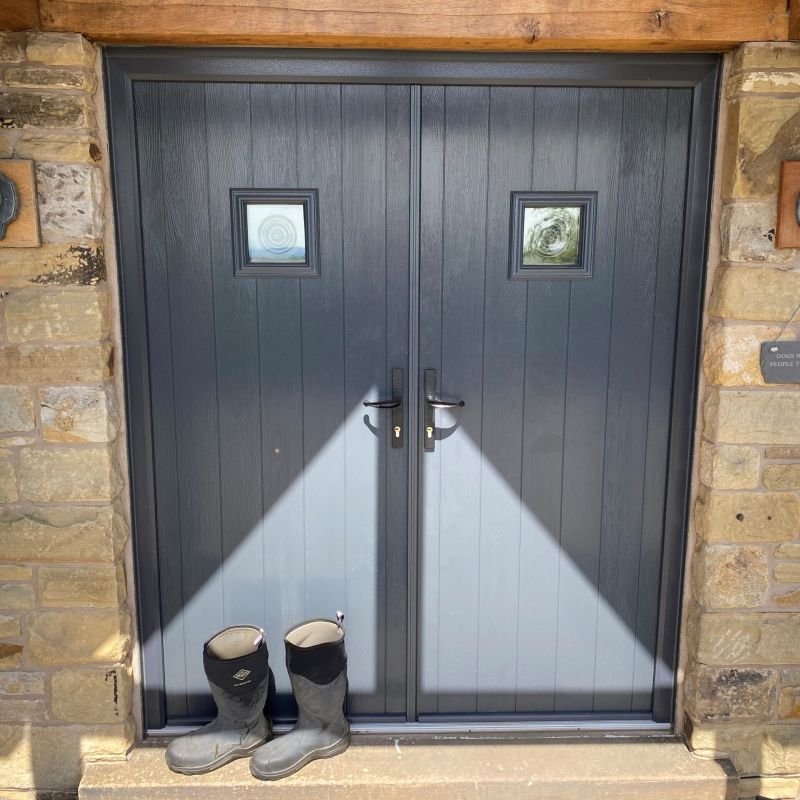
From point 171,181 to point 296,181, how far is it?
0.38 metres

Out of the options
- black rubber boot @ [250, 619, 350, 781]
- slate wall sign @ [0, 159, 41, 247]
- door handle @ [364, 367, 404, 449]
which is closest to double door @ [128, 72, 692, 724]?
door handle @ [364, 367, 404, 449]

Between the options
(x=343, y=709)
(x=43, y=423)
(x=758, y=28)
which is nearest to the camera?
(x=758, y=28)


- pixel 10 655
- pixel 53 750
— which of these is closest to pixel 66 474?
pixel 10 655

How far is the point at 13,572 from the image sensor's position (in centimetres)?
226

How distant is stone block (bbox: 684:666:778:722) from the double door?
8.2 inches

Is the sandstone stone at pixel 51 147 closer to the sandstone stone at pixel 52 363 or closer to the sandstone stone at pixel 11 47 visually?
the sandstone stone at pixel 11 47

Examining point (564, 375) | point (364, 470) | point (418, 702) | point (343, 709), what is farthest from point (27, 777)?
point (564, 375)

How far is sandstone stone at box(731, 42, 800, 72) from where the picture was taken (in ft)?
6.77

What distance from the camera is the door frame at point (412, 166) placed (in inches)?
85.4

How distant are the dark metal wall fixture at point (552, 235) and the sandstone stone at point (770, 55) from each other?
54 cm

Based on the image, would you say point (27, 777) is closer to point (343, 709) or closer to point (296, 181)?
point (343, 709)

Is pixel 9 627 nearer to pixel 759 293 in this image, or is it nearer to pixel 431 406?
pixel 431 406

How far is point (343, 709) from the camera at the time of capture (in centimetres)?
257

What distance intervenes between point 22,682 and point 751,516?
235 cm
